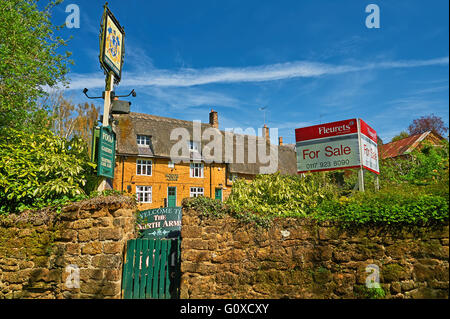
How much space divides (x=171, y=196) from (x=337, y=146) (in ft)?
63.2

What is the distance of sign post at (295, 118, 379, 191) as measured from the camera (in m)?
6.51

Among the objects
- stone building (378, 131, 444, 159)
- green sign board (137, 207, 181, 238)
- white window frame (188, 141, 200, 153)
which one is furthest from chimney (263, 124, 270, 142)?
green sign board (137, 207, 181, 238)

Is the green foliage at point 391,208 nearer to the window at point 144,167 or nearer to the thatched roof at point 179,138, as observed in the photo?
the thatched roof at point 179,138

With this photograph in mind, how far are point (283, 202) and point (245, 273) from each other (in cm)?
192

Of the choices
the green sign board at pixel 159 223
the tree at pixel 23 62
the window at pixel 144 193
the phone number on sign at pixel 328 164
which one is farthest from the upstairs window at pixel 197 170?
the phone number on sign at pixel 328 164

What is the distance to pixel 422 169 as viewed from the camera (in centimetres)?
596

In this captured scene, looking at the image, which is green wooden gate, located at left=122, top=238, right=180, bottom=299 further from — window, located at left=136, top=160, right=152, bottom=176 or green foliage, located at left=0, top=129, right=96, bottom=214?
window, located at left=136, top=160, right=152, bottom=176

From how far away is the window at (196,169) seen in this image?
25406 mm

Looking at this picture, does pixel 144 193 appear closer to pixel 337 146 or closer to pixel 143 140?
pixel 143 140

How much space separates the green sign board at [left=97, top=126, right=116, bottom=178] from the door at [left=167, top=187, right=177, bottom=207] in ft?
57.8

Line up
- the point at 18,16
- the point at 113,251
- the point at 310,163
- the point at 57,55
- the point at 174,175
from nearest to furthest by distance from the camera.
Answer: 1. the point at 113,251
2. the point at 310,163
3. the point at 18,16
4. the point at 57,55
5. the point at 174,175
